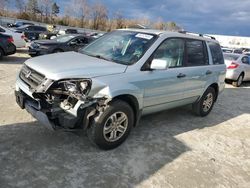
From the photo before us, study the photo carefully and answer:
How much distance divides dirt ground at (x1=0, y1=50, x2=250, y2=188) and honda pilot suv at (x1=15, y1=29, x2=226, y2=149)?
41 centimetres

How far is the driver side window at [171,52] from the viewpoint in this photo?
4594 millimetres

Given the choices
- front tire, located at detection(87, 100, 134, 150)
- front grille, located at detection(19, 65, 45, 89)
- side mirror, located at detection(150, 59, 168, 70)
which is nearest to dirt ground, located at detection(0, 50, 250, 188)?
front tire, located at detection(87, 100, 134, 150)

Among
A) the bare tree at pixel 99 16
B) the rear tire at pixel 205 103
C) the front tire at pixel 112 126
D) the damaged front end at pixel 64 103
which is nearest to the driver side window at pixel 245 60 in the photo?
the rear tire at pixel 205 103

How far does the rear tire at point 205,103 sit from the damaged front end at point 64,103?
3014mm

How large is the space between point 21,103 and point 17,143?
0.61 meters

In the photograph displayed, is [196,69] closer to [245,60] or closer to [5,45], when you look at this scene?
[245,60]

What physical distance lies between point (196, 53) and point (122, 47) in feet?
6.07

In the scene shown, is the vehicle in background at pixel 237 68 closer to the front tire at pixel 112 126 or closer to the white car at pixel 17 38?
the front tire at pixel 112 126

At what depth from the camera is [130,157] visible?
397 centimetres

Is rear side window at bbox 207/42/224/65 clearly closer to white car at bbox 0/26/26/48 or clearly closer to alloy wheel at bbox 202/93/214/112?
alloy wheel at bbox 202/93/214/112

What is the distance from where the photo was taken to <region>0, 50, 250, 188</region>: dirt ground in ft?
10.9

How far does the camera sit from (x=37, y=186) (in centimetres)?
306

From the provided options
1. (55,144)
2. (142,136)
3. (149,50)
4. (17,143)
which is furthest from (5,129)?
(149,50)

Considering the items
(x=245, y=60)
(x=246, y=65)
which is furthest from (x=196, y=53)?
(x=245, y=60)
